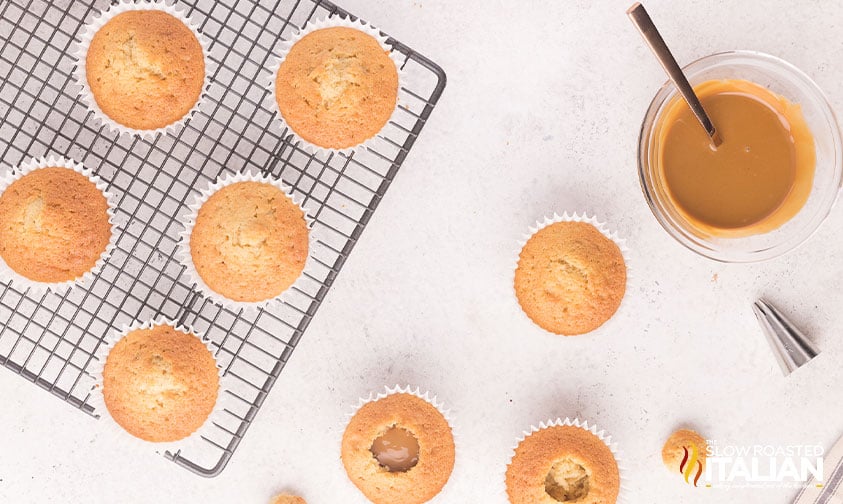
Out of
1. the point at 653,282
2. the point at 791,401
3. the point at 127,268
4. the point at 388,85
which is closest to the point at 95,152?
the point at 127,268

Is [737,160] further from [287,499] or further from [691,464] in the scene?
[287,499]

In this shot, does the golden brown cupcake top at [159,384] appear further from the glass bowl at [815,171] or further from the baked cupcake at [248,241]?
the glass bowl at [815,171]

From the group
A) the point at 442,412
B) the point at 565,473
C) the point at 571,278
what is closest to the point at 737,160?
the point at 571,278

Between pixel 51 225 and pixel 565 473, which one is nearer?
pixel 51 225

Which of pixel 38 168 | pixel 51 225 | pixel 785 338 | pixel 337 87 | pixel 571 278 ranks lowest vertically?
pixel 51 225

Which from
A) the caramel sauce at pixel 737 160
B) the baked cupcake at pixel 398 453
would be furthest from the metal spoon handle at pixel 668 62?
the baked cupcake at pixel 398 453

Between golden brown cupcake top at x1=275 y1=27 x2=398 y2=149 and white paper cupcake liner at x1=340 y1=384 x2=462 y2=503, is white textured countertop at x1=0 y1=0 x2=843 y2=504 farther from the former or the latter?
golden brown cupcake top at x1=275 y1=27 x2=398 y2=149

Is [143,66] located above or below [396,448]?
above
